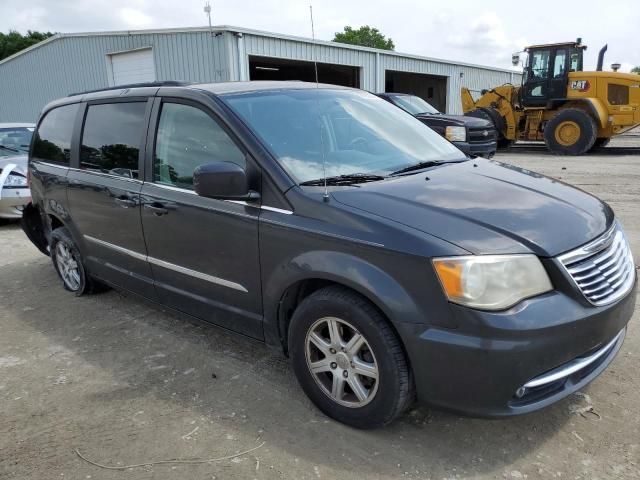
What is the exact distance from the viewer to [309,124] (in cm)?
316

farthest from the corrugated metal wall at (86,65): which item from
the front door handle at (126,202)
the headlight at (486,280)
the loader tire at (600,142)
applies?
the headlight at (486,280)

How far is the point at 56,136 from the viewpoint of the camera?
458cm

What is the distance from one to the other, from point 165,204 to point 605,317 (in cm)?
250

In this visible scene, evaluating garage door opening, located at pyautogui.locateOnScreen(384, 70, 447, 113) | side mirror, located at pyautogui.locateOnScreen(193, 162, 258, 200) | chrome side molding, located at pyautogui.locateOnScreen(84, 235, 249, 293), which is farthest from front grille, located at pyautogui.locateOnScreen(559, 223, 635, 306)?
garage door opening, located at pyautogui.locateOnScreen(384, 70, 447, 113)

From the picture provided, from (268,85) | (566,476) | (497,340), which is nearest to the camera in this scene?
(497,340)

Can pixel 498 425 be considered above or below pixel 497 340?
below

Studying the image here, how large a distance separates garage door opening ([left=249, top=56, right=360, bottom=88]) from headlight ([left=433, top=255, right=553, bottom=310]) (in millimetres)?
16789

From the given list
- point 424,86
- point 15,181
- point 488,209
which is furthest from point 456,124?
point 424,86

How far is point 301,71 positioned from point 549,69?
1419 centimetres

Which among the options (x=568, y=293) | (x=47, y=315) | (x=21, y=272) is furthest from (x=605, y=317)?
(x=21, y=272)

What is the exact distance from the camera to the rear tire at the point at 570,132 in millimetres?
14961

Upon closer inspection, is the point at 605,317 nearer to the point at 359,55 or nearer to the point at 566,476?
the point at 566,476

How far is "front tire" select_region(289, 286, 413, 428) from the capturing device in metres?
2.35

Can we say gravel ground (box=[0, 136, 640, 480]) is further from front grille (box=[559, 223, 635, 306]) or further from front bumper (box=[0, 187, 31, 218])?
front bumper (box=[0, 187, 31, 218])
